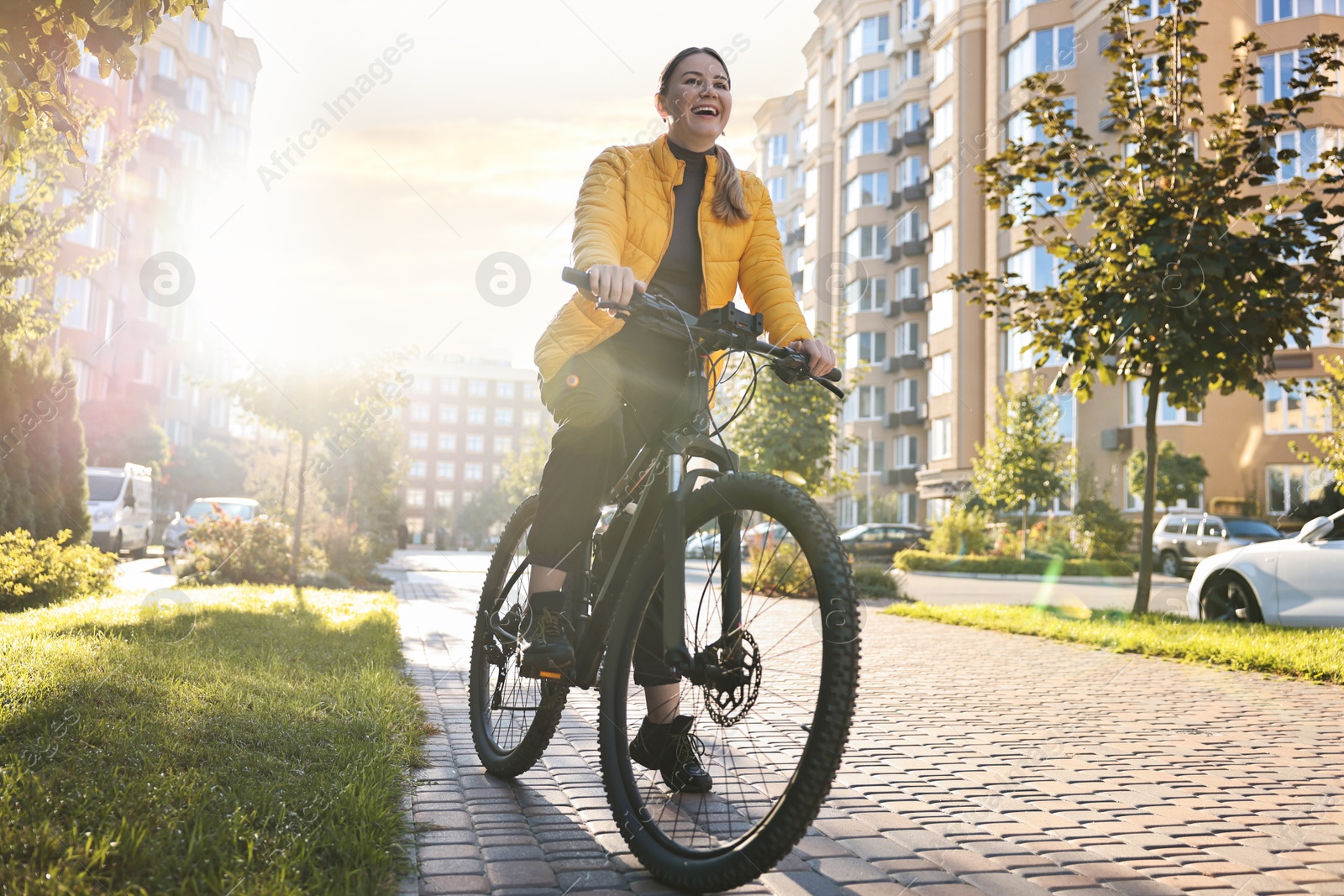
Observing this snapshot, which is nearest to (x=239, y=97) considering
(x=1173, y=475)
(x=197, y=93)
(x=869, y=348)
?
(x=197, y=93)

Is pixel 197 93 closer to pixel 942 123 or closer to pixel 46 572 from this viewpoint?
pixel 942 123

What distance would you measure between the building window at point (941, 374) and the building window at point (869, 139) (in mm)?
13369

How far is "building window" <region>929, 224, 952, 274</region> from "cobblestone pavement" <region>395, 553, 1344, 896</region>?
41.8m

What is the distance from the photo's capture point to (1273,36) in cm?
3534

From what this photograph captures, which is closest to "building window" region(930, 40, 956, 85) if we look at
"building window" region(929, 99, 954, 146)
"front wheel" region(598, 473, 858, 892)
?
"building window" region(929, 99, 954, 146)

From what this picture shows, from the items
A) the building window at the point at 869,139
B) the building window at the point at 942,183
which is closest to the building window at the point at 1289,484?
the building window at the point at 942,183

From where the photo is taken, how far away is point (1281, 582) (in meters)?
9.70

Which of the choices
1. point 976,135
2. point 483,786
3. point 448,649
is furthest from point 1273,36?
point 483,786

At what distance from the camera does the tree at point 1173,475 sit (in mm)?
33031

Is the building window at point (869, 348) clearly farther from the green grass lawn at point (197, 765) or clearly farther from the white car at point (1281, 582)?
the green grass lawn at point (197, 765)

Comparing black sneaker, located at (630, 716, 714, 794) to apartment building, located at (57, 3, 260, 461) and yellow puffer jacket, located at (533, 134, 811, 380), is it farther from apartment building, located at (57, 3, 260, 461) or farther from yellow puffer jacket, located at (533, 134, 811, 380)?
apartment building, located at (57, 3, 260, 461)

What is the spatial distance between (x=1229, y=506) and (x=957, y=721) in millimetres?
34050

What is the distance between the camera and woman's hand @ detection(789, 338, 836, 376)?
10.2ft

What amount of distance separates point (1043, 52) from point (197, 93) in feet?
154
